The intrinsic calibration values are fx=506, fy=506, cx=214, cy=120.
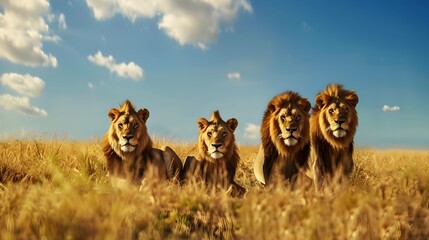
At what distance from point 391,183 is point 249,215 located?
2.18 meters

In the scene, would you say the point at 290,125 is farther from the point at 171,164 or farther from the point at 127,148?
the point at 127,148

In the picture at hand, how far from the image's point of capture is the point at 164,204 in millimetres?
5602

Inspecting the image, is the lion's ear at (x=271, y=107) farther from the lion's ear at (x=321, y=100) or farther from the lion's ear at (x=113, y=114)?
the lion's ear at (x=113, y=114)

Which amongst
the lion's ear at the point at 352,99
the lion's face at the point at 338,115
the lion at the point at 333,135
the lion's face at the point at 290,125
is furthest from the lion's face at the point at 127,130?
the lion's ear at the point at 352,99

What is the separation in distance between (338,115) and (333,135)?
0.91 ft

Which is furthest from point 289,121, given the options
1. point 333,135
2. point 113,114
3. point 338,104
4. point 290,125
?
point 113,114

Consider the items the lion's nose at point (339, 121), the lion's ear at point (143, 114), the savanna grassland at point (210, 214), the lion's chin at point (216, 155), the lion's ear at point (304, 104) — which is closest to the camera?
the savanna grassland at point (210, 214)

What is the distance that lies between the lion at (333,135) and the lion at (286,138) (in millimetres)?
173

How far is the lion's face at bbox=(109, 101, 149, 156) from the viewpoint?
7.09 m

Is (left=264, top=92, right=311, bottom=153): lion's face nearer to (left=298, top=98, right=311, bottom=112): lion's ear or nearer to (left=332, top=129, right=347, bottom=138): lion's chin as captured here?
(left=298, top=98, right=311, bottom=112): lion's ear

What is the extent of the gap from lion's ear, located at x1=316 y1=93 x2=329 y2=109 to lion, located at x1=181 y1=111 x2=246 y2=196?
4.25 feet

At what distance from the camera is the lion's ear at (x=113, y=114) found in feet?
24.3

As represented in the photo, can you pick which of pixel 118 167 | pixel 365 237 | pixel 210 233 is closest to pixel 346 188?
pixel 365 237

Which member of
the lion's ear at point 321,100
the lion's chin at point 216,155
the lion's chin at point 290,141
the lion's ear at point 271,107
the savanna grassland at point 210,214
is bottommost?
the savanna grassland at point 210,214
